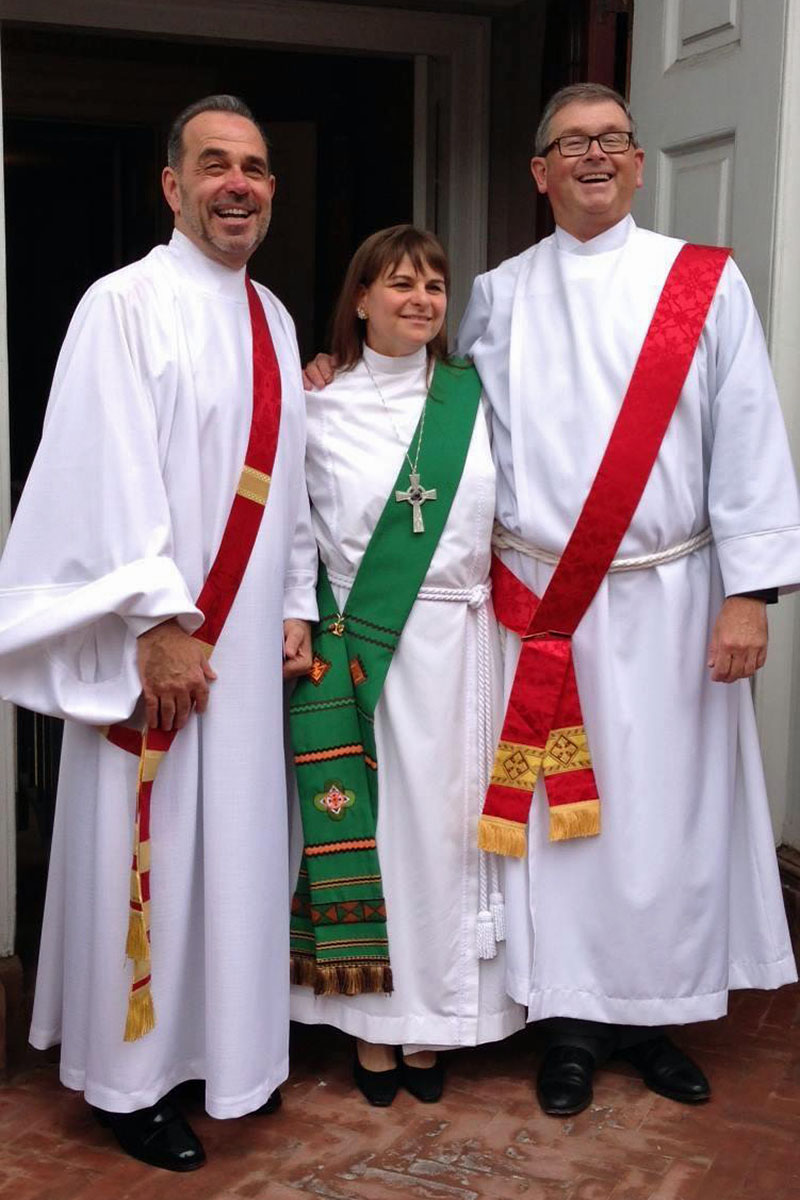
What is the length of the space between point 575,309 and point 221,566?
38.7 inches

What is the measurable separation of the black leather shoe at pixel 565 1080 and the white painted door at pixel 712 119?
1816mm

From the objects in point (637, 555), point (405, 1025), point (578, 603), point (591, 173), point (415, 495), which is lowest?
point (405, 1025)

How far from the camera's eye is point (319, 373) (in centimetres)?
352

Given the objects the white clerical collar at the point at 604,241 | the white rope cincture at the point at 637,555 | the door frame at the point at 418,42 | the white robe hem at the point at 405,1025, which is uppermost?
the door frame at the point at 418,42

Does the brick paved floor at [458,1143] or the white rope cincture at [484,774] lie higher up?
→ the white rope cincture at [484,774]

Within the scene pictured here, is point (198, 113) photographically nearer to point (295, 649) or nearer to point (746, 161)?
point (295, 649)

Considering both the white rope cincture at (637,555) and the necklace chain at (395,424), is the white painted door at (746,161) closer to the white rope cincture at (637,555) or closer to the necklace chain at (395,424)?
the white rope cincture at (637,555)

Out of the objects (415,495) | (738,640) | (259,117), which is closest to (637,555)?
(738,640)

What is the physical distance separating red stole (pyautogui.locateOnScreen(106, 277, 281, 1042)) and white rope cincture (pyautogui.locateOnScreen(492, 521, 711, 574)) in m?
0.61

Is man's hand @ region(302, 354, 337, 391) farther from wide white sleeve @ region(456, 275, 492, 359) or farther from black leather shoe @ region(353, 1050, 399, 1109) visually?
black leather shoe @ region(353, 1050, 399, 1109)

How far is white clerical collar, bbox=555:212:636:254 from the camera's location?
3512mm

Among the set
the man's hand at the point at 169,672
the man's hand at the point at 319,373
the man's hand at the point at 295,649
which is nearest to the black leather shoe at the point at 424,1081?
the man's hand at the point at 295,649

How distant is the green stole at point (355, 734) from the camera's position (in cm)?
343

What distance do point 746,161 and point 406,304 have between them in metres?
1.11
